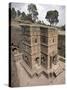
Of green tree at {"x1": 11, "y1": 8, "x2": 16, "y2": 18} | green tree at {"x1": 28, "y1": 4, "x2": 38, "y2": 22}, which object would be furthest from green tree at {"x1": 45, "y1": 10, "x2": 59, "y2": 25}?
green tree at {"x1": 11, "y1": 8, "x2": 16, "y2": 18}

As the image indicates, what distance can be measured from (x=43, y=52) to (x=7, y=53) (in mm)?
383

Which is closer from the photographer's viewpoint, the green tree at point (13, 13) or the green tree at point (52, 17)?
the green tree at point (13, 13)

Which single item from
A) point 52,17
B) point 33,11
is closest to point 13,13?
point 33,11

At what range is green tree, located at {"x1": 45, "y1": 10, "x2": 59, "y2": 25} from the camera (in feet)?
7.45

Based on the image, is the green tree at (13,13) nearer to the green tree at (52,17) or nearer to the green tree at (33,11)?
the green tree at (33,11)

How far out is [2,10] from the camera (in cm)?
216

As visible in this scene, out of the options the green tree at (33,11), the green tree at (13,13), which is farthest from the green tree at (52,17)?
the green tree at (13,13)

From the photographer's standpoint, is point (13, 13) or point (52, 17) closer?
point (13, 13)

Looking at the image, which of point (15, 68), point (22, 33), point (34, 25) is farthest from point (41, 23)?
point (15, 68)

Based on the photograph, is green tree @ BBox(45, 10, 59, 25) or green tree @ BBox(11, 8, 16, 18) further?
green tree @ BBox(45, 10, 59, 25)

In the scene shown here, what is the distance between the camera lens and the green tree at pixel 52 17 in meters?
2.27

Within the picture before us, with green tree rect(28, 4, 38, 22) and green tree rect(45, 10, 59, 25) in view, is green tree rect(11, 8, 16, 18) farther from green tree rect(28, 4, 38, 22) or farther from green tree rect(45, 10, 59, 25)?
green tree rect(45, 10, 59, 25)

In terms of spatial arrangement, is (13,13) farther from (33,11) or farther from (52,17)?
(52,17)

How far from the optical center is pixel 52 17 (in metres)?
2.29
